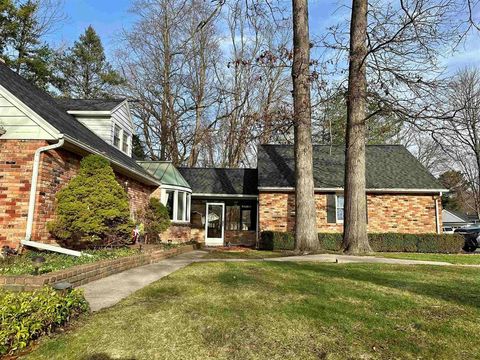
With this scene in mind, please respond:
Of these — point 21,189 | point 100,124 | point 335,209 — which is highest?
point 100,124

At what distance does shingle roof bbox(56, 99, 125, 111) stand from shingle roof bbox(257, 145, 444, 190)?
25.8ft

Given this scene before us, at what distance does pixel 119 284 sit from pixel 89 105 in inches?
441

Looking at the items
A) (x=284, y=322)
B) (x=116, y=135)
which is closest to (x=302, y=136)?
(x=116, y=135)

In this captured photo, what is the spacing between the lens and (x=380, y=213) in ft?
59.0

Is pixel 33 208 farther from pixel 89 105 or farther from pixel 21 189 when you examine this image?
pixel 89 105

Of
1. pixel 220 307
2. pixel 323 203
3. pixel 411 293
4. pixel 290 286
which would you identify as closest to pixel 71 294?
pixel 220 307

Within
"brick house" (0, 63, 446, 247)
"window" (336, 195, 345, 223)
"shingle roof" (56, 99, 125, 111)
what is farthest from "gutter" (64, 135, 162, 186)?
"window" (336, 195, 345, 223)

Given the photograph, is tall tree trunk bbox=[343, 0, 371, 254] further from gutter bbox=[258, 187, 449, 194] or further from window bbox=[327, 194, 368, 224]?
window bbox=[327, 194, 368, 224]

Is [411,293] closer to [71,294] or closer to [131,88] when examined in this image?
[71,294]

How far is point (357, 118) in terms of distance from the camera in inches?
511

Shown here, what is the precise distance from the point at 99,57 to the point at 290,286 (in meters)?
32.9

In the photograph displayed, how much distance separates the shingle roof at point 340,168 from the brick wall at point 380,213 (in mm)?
628

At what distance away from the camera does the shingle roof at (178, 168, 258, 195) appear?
65.7ft

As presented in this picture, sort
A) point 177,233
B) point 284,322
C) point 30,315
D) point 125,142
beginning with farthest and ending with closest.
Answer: point 177,233 → point 125,142 → point 284,322 → point 30,315
